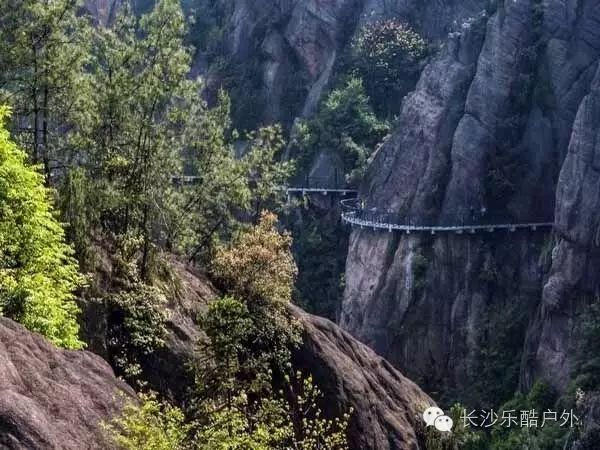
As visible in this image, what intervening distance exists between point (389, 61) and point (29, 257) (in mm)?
49137

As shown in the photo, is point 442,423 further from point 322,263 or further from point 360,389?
point 322,263

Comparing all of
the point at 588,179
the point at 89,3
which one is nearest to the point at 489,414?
the point at 588,179

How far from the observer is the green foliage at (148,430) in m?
9.12

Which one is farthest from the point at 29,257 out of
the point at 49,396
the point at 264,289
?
the point at 264,289

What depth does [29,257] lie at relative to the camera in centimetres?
1288

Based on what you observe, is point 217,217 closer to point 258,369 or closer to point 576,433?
point 258,369

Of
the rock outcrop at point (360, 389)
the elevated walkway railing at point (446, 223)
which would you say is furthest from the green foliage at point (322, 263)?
the rock outcrop at point (360, 389)

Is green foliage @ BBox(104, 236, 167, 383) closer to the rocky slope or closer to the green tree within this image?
the rocky slope

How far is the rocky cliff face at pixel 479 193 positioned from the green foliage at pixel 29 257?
30120 mm

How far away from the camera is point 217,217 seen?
73.3ft

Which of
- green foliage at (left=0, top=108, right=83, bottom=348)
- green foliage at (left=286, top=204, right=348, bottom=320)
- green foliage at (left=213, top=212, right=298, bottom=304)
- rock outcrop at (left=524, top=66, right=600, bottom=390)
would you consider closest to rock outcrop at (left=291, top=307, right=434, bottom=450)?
green foliage at (left=213, top=212, right=298, bottom=304)

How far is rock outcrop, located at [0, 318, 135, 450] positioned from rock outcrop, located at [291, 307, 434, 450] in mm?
6975

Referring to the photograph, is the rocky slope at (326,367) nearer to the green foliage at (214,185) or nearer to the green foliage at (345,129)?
the green foliage at (214,185)

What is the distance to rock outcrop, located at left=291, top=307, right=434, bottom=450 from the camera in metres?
18.2
